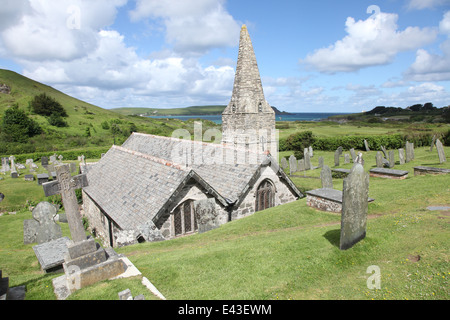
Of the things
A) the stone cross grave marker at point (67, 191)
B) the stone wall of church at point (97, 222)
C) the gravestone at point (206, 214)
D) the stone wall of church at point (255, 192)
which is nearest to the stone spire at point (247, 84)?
the stone wall of church at point (255, 192)

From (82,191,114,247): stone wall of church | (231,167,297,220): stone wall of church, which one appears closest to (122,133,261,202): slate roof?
(231,167,297,220): stone wall of church

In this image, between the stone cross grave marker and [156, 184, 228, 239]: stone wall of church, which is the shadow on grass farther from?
the stone cross grave marker

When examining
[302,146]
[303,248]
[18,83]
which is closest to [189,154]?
[303,248]

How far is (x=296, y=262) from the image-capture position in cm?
724

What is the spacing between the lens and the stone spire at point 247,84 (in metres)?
20.9

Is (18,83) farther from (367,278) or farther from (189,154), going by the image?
(367,278)

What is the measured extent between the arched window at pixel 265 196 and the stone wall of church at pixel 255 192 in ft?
0.80

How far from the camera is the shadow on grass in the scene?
314 inches

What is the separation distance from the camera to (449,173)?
15.8m

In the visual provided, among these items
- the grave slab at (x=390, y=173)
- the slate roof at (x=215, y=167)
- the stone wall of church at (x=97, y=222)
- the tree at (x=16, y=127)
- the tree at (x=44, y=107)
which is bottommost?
the stone wall of church at (x=97, y=222)

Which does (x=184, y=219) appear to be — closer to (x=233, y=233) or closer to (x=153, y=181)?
(x=233, y=233)

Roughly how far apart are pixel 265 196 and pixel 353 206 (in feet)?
28.3

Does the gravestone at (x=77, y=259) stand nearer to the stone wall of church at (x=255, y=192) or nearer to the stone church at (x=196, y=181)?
the stone church at (x=196, y=181)
